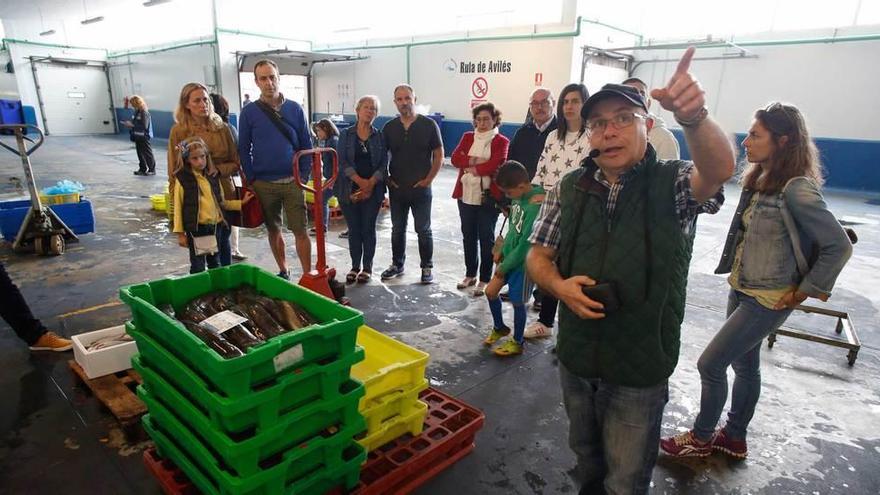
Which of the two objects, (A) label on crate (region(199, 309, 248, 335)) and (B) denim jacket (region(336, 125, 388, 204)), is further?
(B) denim jacket (region(336, 125, 388, 204))

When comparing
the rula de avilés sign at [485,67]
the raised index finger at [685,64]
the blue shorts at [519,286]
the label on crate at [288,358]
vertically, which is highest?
the rula de avilés sign at [485,67]

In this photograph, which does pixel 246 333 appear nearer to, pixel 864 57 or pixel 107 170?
pixel 107 170

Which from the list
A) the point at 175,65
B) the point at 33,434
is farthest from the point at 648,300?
the point at 175,65

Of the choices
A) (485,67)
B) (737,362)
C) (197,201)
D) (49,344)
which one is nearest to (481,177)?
(197,201)

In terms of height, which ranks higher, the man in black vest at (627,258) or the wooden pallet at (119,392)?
the man in black vest at (627,258)

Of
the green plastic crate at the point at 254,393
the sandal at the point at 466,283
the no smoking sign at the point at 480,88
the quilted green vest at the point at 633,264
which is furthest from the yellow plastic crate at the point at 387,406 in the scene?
the no smoking sign at the point at 480,88

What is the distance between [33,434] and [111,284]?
7.45ft

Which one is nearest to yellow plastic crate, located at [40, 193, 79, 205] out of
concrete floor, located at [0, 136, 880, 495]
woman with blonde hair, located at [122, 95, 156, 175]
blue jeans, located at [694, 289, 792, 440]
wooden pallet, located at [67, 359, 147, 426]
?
concrete floor, located at [0, 136, 880, 495]

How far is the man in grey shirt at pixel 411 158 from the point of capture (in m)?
4.18

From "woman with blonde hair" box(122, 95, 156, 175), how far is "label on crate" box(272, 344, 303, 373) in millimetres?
10110

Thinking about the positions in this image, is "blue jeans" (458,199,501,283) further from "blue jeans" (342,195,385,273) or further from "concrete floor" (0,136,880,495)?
"blue jeans" (342,195,385,273)

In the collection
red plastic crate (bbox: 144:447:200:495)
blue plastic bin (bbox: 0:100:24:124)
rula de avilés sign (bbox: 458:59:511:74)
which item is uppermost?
rula de avilés sign (bbox: 458:59:511:74)

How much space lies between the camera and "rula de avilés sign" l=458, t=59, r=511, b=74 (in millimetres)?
11977

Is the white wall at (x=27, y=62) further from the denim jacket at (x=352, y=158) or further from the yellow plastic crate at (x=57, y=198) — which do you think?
the denim jacket at (x=352, y=158)
